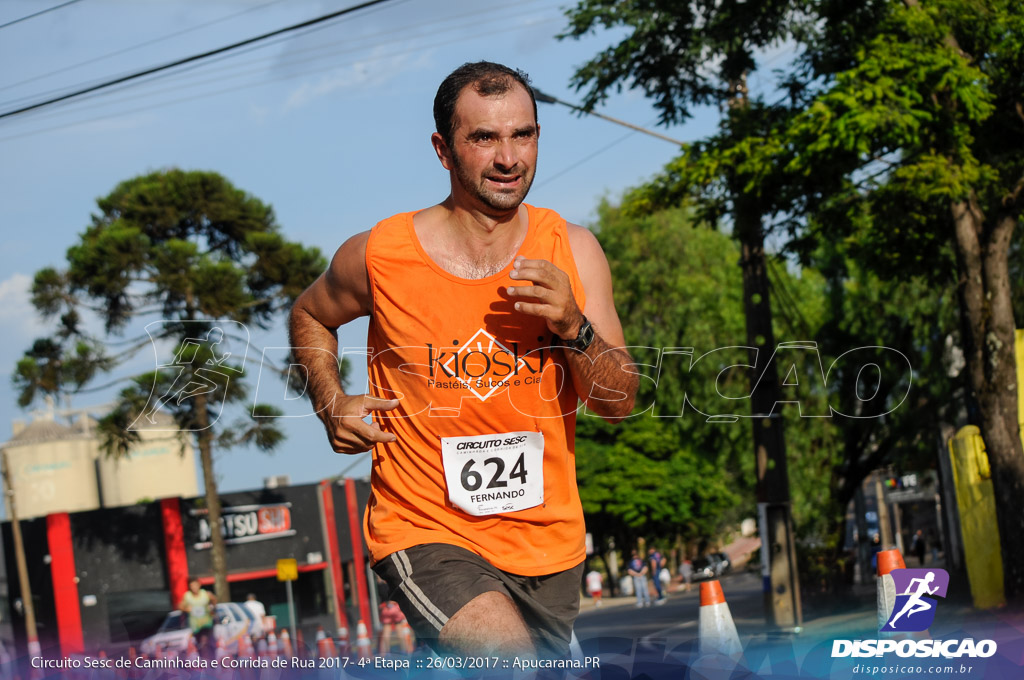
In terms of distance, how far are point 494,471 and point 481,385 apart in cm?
28

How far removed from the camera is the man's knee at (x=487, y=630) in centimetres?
294

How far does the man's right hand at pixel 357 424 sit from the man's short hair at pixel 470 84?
2.90 ft

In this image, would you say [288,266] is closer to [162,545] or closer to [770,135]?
[162,545]

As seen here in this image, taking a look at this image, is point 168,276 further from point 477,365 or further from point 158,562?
point 477,365

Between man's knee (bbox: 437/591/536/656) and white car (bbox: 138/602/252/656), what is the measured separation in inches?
481

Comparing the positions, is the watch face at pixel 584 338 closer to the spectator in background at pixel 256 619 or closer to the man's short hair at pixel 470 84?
the man's short hair at pixel 470 84

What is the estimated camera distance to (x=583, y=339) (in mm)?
3281

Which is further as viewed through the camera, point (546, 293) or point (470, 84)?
point (470, 84)

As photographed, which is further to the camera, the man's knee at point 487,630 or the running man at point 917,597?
the running man at point 917,597

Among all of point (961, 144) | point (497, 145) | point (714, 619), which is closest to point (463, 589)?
point (497, 145)

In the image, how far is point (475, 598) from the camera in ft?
10.1

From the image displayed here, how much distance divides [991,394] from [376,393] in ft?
31.9

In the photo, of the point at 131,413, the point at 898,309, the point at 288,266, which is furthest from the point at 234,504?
the point at 898,309

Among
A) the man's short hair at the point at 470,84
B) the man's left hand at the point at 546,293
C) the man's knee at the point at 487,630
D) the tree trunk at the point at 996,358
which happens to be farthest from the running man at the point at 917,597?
the tree trunk at the point at 996,358
